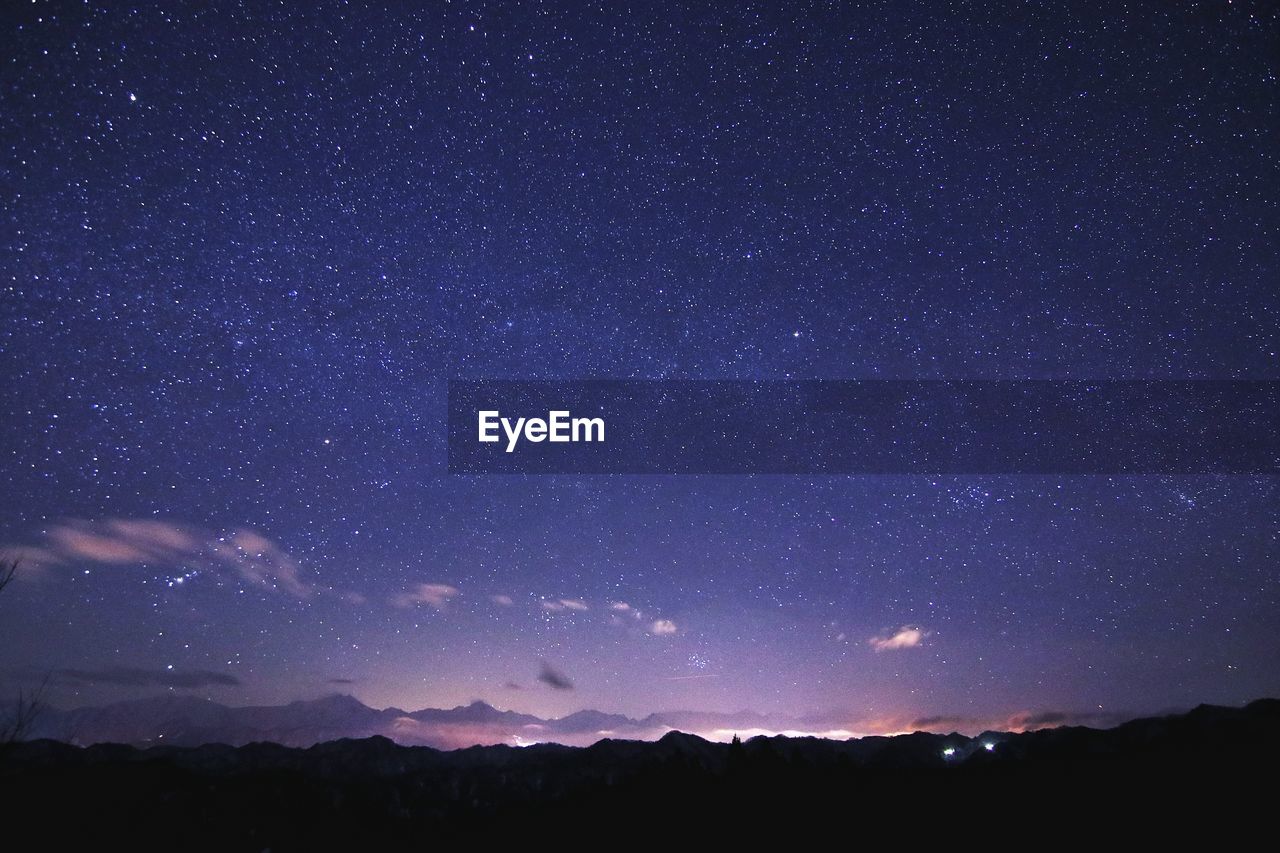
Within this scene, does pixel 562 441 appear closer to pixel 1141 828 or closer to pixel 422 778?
pixel 1141 828

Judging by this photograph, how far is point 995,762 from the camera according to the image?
102 meters

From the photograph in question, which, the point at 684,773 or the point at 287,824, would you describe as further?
the point at 287,824

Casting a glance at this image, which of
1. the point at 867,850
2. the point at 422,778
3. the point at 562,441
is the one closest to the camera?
the point at 562,441

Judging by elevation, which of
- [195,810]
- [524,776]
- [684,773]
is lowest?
[524,776]

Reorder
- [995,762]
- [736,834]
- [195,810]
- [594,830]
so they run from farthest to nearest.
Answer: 1. [195,810]
2. [995,762]
3. [594,830]
4. [736,834]

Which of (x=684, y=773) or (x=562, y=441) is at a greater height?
(x=562, y=441)

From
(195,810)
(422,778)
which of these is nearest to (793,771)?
(195,810)

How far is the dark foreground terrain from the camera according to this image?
243 feet

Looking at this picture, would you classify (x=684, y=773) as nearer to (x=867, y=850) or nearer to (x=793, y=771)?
(x=793, y=771)

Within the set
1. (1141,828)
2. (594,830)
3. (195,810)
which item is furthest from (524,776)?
(1141,828)

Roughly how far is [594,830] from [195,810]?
255ft

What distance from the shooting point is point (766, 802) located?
257ft

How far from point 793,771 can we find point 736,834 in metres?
16.3

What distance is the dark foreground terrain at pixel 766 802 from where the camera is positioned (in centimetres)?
7412
